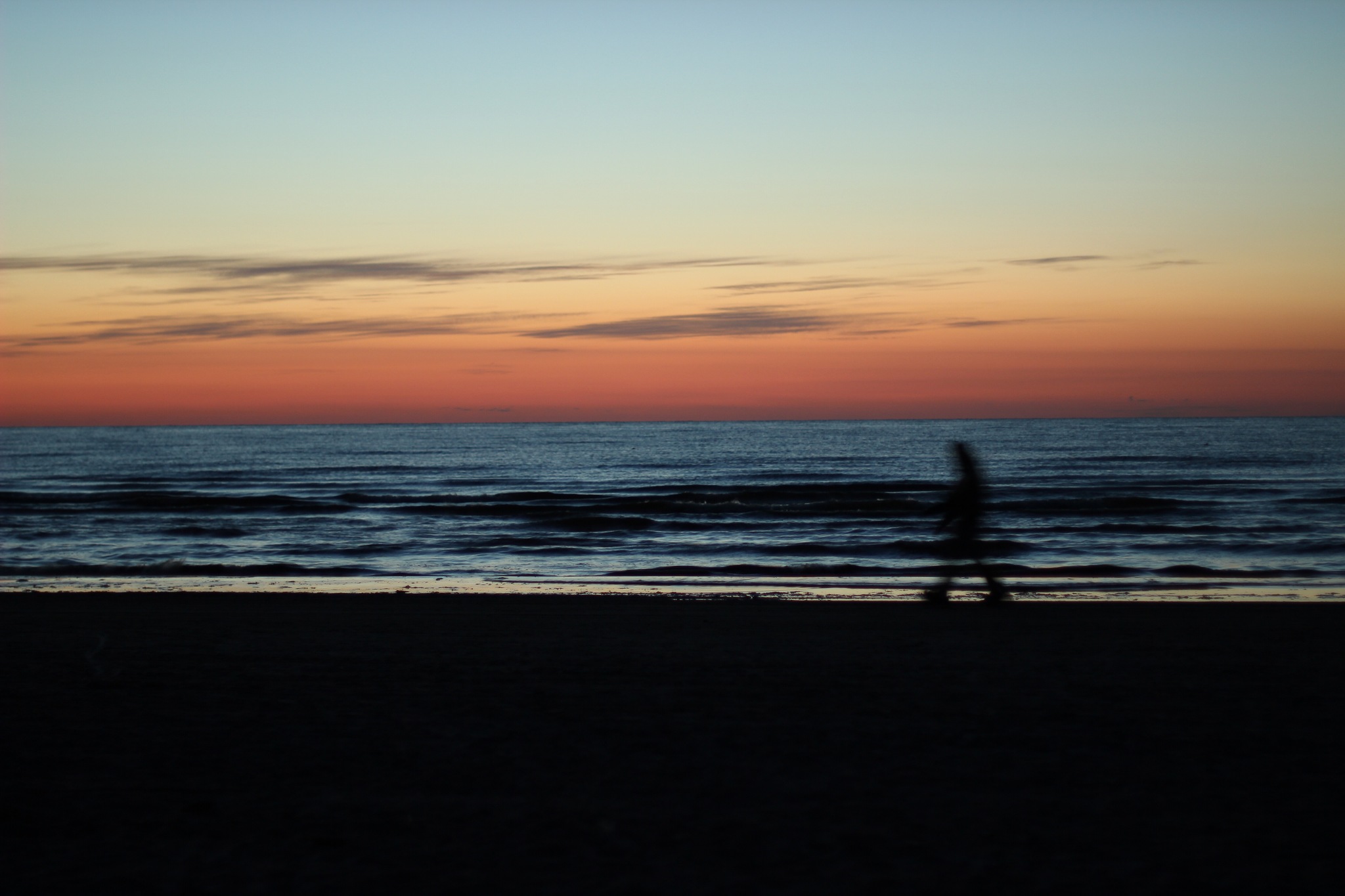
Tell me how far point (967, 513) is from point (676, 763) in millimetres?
6675

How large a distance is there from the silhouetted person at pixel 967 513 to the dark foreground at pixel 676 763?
188 cm

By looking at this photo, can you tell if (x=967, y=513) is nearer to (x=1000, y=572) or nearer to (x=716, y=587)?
(x=716, y=587)

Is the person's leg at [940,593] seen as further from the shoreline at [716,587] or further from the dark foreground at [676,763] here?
the dark foreground at [676,763]

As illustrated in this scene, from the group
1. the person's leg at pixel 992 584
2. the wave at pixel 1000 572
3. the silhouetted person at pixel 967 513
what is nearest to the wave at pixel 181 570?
the wave at pixel 1000 572

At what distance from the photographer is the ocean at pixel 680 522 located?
16625 millimetres

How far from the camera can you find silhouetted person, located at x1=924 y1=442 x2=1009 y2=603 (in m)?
11.0

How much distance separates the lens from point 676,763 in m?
5.20

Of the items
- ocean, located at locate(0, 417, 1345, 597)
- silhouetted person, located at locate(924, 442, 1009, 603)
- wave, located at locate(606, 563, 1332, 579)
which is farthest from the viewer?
ocean, located at locate(0, 417, 1345, 597)

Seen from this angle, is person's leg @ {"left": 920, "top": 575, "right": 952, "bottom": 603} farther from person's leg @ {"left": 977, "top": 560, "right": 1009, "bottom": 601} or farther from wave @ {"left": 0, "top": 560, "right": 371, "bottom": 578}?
wave @ {"left": 0, "top": 560, "right": 371, "bottom": 578}

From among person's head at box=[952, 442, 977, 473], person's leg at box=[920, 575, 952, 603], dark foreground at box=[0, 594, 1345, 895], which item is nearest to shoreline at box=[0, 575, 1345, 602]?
person's leg at box=[920, 575, 952, 603]

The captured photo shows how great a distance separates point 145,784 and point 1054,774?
174 inches

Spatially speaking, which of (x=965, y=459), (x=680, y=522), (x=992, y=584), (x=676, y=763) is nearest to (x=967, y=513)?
(x=965, y=459)

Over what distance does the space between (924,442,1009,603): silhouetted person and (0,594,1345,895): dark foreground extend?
188 centimetres

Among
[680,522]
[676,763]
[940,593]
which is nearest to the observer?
[676,763]
